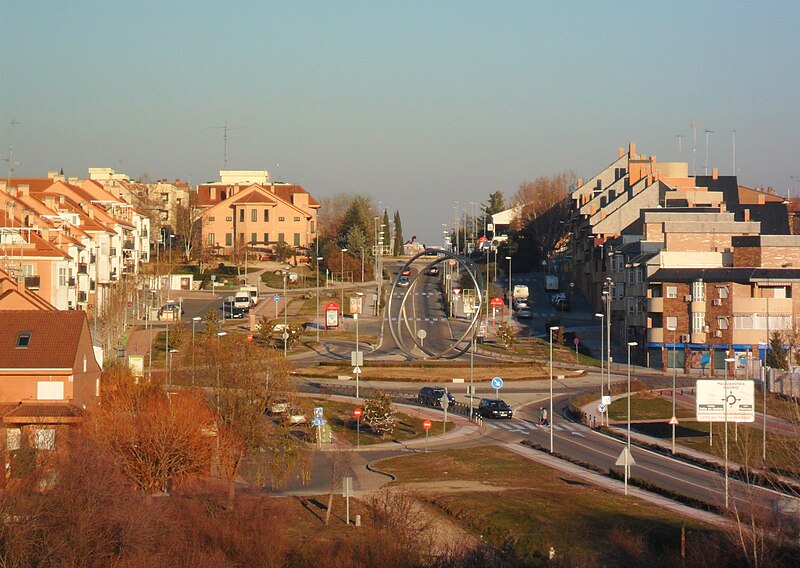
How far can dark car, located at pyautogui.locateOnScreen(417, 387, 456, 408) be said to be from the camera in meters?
69.7

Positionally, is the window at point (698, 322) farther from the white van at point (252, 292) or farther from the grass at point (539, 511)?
the white van at point (252, 292)

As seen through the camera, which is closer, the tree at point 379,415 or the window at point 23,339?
the window at point 23,339

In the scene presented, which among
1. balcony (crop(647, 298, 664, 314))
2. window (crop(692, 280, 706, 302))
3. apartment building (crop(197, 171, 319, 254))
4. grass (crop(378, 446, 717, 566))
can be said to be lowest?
grass (crop(378, 446, 717, 566))

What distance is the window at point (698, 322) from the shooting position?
3457 inches

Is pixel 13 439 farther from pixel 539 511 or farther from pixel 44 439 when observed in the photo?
pixel 539 511

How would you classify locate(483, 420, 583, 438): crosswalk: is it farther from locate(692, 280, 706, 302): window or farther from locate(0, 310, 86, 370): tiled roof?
locate(692, 280, 706, 302): window

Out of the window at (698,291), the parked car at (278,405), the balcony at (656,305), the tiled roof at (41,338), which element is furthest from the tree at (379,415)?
the window at (698,291)

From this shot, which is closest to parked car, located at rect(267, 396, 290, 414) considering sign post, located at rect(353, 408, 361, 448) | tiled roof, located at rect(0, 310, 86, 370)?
tiled roof, located at rect(0, 310, 86, 370)

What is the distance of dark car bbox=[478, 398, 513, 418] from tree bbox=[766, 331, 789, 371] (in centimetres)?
1879

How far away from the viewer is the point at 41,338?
48.6 metres

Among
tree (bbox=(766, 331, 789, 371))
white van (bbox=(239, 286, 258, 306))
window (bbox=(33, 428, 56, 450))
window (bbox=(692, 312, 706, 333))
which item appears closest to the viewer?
window (bbox=(33, 428, 56, 450))

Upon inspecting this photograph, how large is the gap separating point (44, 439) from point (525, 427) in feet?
95.1

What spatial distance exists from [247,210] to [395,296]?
29.5 m

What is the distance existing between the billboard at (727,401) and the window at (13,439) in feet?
78.5
